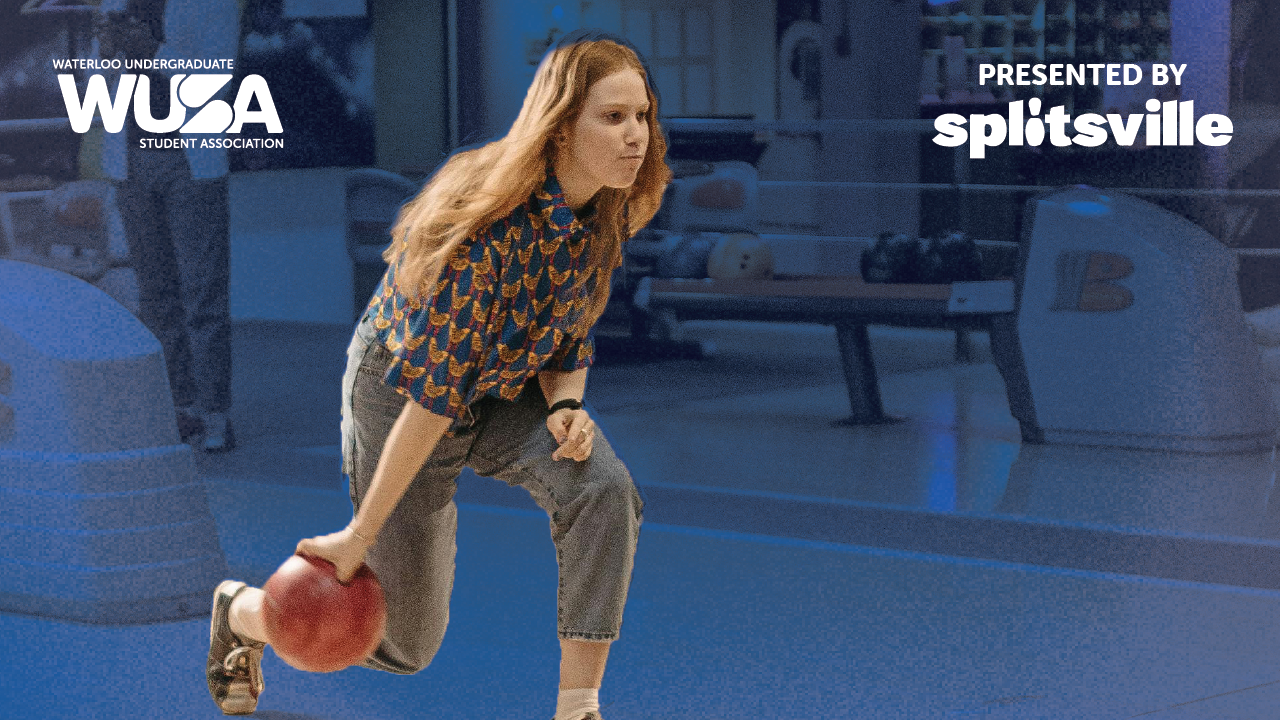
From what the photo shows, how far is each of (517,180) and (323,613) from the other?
721mm

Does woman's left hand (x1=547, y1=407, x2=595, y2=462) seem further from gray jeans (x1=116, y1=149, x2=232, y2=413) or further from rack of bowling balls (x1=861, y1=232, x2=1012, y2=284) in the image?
gray jeans (x1=116, y1=149, x2=232, y2=413)

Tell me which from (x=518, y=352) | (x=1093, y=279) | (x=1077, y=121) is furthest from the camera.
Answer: (x=1093, y=279)

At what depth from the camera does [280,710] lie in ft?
10.4

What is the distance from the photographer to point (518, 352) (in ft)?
8.47

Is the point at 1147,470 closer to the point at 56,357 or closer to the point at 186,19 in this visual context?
the point at 56,357

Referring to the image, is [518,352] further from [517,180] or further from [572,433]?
[517,180]

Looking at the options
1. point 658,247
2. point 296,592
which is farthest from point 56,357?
point 658,247

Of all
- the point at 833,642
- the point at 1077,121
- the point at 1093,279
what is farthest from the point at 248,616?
the point at 1093,279

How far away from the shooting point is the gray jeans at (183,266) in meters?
6.05

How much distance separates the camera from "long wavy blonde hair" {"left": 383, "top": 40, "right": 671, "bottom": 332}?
246 centimetres

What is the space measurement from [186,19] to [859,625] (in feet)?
11.6

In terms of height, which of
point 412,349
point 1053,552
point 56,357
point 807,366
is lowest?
point 1053,552

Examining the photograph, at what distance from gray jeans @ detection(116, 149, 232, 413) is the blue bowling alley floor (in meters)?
0.12

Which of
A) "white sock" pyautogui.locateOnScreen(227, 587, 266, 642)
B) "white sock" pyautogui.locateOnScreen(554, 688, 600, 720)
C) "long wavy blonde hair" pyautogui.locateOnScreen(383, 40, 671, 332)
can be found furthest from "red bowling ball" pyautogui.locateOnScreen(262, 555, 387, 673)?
"long wavy blonde hair" pyautogui.locateOnScreen(383, 40, 671, 332)
